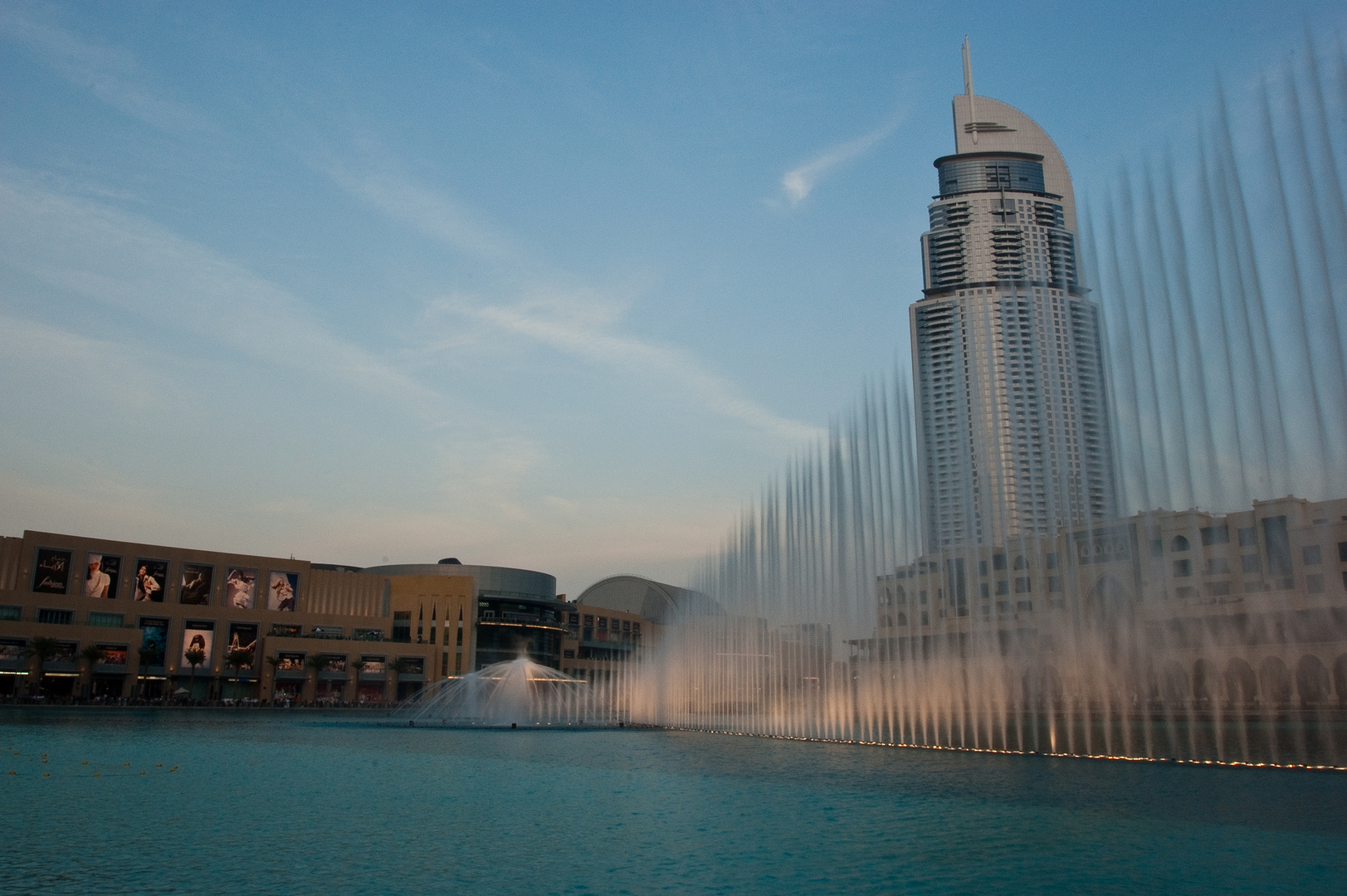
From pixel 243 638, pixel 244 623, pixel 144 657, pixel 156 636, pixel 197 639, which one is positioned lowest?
pixel 144 657

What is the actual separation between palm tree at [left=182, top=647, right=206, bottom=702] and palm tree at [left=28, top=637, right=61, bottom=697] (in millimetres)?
11698

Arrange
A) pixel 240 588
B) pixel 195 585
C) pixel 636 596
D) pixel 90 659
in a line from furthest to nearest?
pixel 636 596 → pixel 240 588 → pixel 195 585 → pixel 90 659

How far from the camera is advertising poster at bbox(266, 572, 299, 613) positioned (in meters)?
98.6

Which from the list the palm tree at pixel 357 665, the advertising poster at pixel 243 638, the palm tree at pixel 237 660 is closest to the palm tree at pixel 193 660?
the palm tree at pixel 237 660

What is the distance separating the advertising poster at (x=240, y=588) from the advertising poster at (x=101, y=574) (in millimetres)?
9908

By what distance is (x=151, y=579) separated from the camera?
296 feet

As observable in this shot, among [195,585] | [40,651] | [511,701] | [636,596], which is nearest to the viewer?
[511,701]

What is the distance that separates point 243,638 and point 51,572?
17849mm

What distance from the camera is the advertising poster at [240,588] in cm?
9525

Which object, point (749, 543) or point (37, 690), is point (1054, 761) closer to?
point (749, 543)

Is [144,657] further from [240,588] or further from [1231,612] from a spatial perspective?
[1231,612]

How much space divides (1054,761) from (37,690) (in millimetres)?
77947

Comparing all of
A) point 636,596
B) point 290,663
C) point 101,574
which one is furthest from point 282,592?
point 636,596

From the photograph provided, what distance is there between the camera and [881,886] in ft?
41.4
